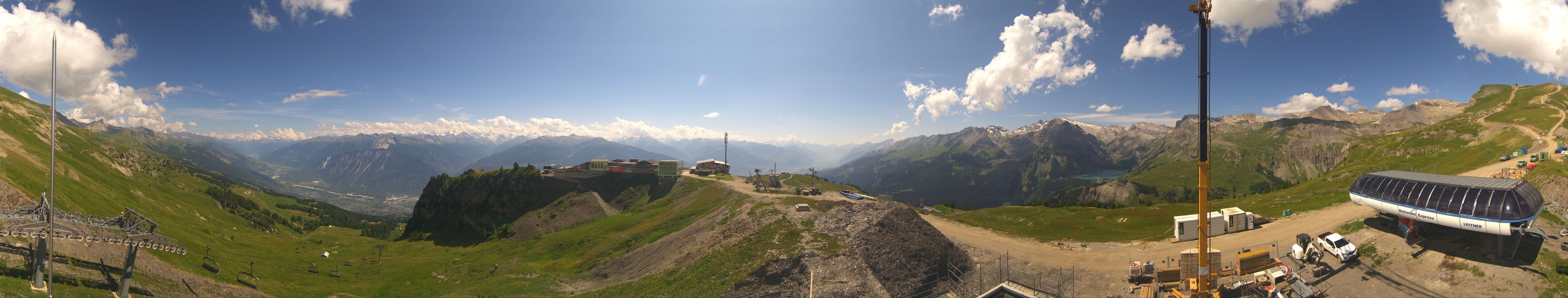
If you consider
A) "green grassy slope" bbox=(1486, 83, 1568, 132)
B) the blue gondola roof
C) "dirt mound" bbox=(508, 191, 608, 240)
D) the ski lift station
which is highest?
"green grassy slope" bbox=(1486, 83, 1568, 132)

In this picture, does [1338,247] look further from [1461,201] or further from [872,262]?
[872,262]

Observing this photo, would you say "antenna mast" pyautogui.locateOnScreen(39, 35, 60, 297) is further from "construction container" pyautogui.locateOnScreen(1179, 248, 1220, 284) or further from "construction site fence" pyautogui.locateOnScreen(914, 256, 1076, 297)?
"construction container" pyautogui.locateOnScreen(1179, 248, 1220, 284)

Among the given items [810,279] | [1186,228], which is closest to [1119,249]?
[1186,228]

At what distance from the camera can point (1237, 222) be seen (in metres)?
45.6

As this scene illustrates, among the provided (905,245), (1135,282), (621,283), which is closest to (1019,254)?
(1135,282)

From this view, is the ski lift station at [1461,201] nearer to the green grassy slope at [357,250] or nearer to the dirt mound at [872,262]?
the dirt mound at [872,262]

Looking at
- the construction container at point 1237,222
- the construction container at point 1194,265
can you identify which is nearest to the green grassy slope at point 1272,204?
the construction container at point 1237,222

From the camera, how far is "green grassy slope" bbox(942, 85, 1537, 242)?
55.6 meters

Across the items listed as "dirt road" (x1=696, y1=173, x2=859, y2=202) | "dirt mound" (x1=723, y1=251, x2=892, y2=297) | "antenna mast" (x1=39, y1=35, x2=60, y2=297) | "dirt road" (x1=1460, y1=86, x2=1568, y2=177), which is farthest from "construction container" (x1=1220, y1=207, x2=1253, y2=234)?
"antenna mast" (x1=39, y1=35, x2=60, y2=297)

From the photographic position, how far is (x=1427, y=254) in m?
31.2

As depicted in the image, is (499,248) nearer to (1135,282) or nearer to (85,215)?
(85,215)

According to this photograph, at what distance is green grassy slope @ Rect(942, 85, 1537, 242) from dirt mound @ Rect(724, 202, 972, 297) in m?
21.6

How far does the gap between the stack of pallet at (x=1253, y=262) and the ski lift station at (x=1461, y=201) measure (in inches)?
375

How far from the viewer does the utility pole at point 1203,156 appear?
30250mm
